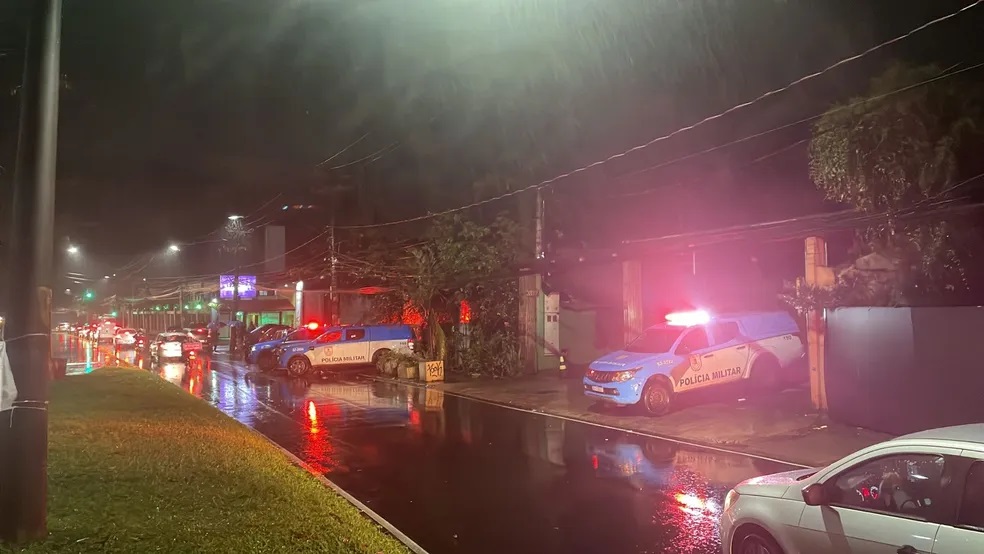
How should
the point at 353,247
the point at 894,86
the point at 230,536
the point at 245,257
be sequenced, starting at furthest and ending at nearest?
1. the point at 245,257
2. the point at 353,247
3. the point at 894,86
4. the point at 230,536

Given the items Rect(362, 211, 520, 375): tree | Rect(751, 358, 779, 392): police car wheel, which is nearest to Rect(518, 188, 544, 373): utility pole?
Rect(362, 211, 520, 375): tree

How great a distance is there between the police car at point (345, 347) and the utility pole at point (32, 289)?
19.3 metres

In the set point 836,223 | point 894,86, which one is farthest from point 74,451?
point 894,86

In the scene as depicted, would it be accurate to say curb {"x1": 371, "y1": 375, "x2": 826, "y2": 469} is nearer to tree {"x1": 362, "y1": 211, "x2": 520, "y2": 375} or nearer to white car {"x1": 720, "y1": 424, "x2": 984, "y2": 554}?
tree {"x1": 362, "y1": 211, "x2": 520, "y2": 375}

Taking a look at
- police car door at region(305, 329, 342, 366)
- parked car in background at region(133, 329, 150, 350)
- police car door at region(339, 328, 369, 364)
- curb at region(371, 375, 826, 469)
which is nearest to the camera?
curb at region(371, 375, 826, 469)

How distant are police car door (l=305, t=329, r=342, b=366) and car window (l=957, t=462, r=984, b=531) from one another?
22624 millimetres

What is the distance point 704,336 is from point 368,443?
7.72 meters

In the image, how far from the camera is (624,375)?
13.9 m

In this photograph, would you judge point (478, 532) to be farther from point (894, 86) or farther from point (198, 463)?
point (894, 86)

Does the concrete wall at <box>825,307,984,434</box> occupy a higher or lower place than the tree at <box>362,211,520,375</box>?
lower

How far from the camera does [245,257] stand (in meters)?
55.8

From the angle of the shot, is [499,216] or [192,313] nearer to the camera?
[499,216]

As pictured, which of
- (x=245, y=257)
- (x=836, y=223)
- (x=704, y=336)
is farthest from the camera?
Answer: (x=245, y=257)

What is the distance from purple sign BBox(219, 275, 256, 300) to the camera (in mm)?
43906
